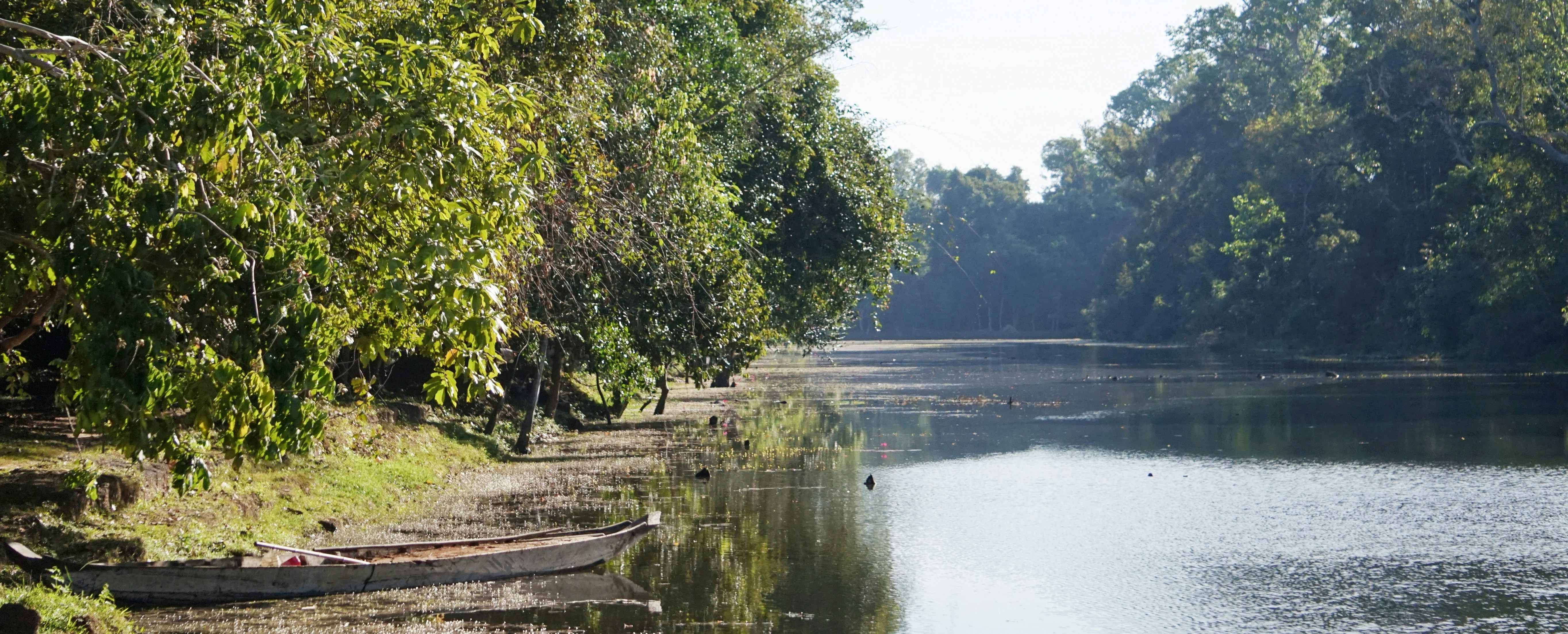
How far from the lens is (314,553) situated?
12266mm

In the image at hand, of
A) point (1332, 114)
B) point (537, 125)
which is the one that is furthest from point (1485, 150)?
point (537, 125)

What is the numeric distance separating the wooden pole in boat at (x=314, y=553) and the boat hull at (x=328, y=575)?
4.5 inches

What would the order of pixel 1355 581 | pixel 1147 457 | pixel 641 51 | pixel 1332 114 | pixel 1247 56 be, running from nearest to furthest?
1. pixel 1355 581
2. pixel 641 51
3. pixel 1147 457
4. pixel 1332 114
5. pixel 1247 56

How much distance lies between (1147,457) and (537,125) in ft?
48.2

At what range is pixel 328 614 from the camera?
1148 cm

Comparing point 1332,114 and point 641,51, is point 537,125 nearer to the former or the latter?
point 641,51

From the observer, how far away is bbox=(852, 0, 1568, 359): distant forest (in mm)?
44531

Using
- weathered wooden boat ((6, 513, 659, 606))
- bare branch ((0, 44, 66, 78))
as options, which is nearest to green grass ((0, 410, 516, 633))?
weathered wooden boat ((6, 513, 659, 606))

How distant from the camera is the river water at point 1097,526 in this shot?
1215 cm

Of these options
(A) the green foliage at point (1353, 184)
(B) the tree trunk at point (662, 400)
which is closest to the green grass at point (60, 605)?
(B) the tree trunk at point (662, 400)

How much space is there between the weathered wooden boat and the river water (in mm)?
261

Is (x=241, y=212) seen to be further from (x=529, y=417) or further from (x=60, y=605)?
(x=529, y=417)

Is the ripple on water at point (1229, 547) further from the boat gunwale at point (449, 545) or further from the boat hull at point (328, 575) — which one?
the boat hull at point (328, 575)

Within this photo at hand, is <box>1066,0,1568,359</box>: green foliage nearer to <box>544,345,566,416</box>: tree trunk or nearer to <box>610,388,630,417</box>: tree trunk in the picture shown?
<box>610,388,630,417</box>: tree trunk
